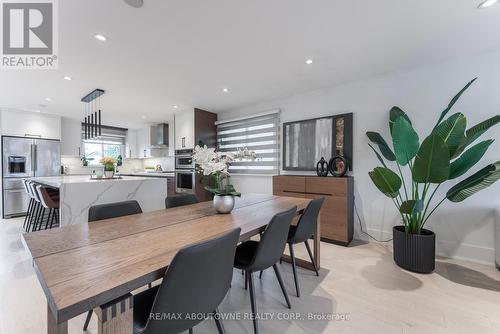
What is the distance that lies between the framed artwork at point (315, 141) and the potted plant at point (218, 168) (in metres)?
2.03

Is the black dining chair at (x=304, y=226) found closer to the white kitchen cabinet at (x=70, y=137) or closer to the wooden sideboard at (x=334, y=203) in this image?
the wooden sideboard at (x=334, y=203)

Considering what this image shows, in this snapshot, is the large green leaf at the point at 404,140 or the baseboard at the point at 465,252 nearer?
the large green leaf at the point at 404,140

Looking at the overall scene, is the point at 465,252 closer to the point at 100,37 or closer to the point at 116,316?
the point at 116,316

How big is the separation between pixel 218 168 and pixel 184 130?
372 centimetres

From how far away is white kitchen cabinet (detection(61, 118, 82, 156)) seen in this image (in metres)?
5.84

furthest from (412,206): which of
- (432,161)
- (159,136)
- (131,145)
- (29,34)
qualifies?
(131,145)

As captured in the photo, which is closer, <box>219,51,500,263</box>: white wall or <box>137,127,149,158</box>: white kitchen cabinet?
<box>219,51,500,263</box>: white wall

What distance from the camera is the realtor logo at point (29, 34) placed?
1786mm

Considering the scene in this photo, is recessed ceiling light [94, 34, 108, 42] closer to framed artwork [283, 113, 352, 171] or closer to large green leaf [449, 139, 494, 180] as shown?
framed artwork [283, 113, 352, 171]

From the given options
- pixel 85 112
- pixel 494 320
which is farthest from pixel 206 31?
pixel 85 112

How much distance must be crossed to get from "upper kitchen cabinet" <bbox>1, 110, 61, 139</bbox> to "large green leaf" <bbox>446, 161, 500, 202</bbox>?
7.68 m

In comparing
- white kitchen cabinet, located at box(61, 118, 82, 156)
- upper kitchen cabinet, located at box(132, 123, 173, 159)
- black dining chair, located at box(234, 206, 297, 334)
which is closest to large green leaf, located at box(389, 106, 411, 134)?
black dining chair, located at box(234, 206, 297, 334)

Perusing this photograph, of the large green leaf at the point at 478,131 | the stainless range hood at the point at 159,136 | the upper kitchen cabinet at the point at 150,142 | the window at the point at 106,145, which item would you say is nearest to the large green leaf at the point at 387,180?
the large green leaf at the point at 478,131

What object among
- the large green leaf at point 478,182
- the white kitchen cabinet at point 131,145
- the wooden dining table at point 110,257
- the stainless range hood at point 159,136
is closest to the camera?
the wooden dining table at point 110,257
